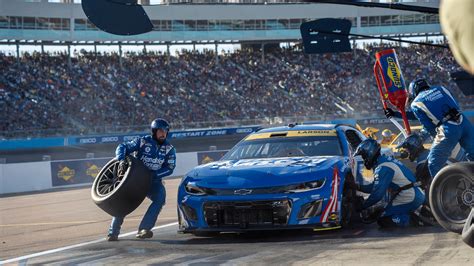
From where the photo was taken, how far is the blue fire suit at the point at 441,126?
284 inches

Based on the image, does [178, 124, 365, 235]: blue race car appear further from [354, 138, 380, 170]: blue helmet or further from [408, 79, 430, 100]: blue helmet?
[408, 79, 430, 100]: blue helmet

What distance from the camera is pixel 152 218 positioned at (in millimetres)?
8023

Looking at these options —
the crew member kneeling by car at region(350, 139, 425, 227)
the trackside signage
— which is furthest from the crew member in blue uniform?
the trackside signage

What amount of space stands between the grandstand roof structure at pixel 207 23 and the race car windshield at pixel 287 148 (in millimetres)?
31758

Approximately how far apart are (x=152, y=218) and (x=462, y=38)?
7.39 meters

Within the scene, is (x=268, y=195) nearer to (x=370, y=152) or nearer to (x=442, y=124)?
(x=370, y=152)

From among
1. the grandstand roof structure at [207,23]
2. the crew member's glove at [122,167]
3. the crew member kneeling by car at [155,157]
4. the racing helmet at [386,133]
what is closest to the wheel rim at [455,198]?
the crew member kneeling by car at [155,157]

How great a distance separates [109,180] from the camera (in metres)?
8.27

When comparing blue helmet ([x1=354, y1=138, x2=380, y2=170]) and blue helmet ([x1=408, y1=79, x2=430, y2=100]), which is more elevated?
blue helmet ([x1=408, y1=79, x2=430, y2=100])

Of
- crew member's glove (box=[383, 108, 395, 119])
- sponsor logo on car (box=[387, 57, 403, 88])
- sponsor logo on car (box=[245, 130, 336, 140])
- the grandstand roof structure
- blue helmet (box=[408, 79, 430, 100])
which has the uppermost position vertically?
the grandstand roof structure

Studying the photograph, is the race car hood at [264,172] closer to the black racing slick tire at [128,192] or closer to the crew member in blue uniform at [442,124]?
the black racing slick tire at [128,192]

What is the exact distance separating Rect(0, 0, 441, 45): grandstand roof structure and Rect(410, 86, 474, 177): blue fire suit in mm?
33427

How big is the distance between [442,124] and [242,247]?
2397 mm

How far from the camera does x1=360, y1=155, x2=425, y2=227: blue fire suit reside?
24.8 ft
